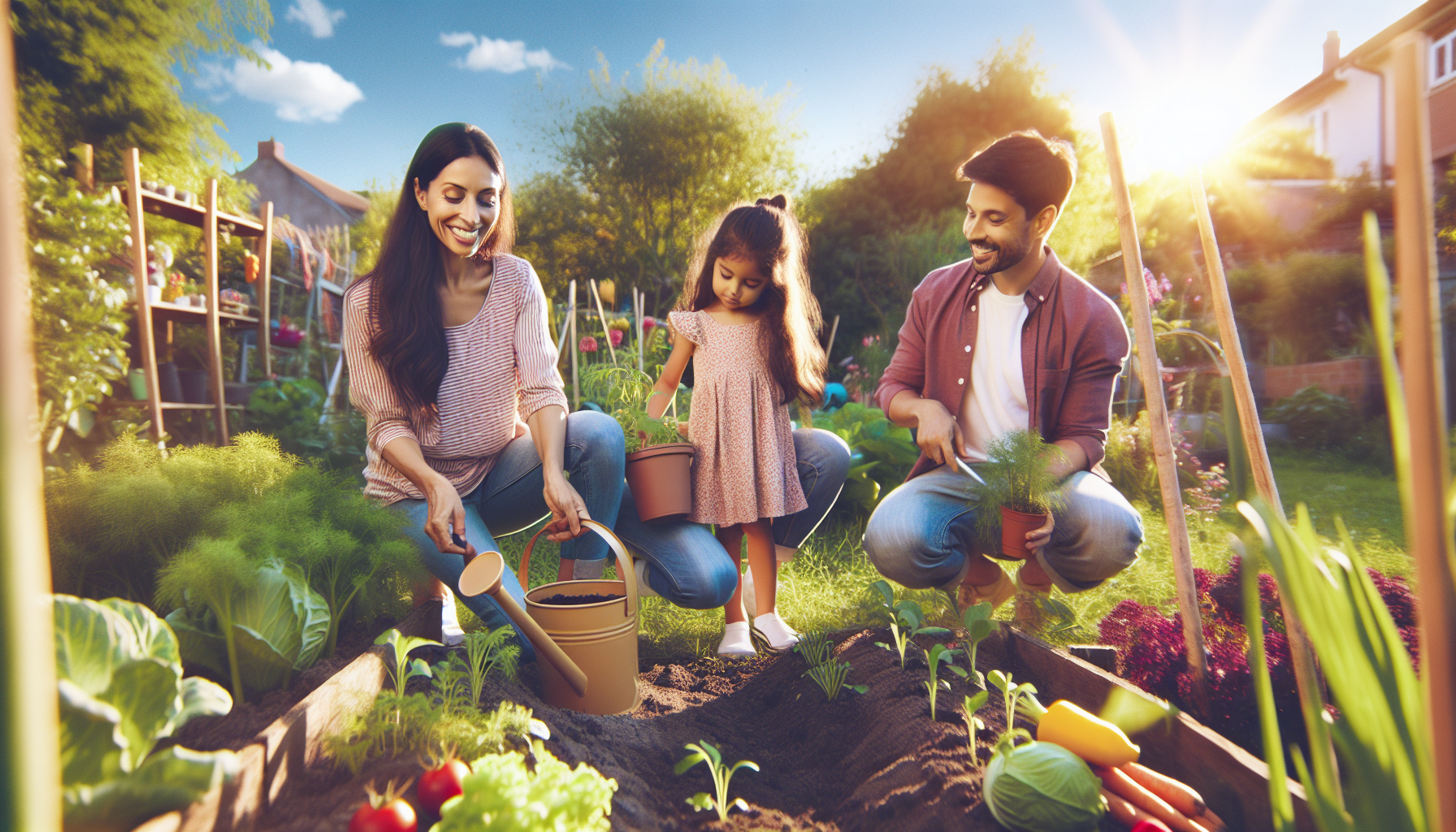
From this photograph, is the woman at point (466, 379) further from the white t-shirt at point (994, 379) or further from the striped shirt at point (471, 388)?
the white t-shirt at point (994, 379)

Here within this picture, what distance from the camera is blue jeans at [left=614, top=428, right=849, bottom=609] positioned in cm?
209

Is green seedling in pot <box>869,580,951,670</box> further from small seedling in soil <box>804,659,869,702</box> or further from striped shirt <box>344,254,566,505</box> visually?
striped shirt <box>344,254,566,505</box>

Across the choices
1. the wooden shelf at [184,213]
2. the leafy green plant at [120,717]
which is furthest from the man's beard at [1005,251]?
the wooden shelf at [184,213]

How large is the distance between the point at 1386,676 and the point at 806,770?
111 centimetres

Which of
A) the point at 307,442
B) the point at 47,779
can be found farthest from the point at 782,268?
the point at 307,442

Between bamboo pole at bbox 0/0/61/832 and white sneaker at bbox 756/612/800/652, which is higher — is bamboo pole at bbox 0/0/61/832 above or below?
above

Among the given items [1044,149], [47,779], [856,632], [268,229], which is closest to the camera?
[47,779]

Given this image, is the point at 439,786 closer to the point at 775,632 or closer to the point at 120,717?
the point at 120,717

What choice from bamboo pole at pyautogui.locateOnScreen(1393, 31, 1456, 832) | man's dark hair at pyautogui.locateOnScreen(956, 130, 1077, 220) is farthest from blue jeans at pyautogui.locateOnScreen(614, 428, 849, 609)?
bamboo pole at pyautogui.locateOnScreen(1393, 31, 1456, 832)

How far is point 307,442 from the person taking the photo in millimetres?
4145

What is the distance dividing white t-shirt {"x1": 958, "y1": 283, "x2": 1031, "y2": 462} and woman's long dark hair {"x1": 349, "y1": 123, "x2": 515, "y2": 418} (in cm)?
149

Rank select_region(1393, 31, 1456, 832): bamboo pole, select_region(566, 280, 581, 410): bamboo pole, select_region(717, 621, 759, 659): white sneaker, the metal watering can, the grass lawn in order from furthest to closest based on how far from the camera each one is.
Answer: select_region(566, 280, 581, 410): bamboo pole → the grass lawn → select_region(717, 621, 759, 659): white sneaker → the metal watering can → select_region(1393, 31, 1456, 832): bamboo pole

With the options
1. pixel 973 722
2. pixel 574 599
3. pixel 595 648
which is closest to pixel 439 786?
pixel 595 648

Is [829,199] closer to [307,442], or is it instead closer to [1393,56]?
[307,442]
